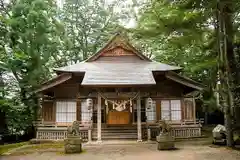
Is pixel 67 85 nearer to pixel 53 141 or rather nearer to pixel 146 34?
pixel 53 141

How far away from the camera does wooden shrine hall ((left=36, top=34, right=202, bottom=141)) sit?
56.1ft

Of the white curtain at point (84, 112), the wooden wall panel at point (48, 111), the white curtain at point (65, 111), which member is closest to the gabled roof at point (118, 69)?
the wooden wall panel at point (48, 111)

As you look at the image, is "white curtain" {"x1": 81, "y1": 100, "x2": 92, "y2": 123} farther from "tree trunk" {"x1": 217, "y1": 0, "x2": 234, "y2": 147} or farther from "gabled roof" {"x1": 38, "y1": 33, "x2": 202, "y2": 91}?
"tree trunk" {"x1": 217, "y1": 0, "x2": 234, "y2": 147}

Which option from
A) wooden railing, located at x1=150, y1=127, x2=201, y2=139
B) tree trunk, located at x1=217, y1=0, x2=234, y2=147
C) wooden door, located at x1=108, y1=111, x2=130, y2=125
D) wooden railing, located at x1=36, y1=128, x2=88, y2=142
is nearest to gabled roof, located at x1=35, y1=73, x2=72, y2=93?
wooden railing, located at x1=36, y1=128, x2=88, y2=142

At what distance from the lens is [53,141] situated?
17.1m

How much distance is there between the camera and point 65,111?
1833 cm

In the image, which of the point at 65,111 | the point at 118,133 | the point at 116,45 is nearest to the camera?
the point at 118,133

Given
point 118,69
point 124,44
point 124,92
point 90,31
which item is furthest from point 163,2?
point 90,31

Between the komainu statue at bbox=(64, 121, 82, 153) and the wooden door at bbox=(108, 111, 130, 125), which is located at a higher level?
the wooden door at bbox=(108, 111, 130, 125)

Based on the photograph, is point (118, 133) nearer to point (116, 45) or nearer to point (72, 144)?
point (72, 144)

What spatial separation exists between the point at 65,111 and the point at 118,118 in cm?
362

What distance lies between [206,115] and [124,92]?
50.0 feet

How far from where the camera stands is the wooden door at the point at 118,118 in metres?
18.9

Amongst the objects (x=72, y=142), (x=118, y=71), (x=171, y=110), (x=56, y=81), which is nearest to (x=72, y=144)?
(x=72, y=142)
